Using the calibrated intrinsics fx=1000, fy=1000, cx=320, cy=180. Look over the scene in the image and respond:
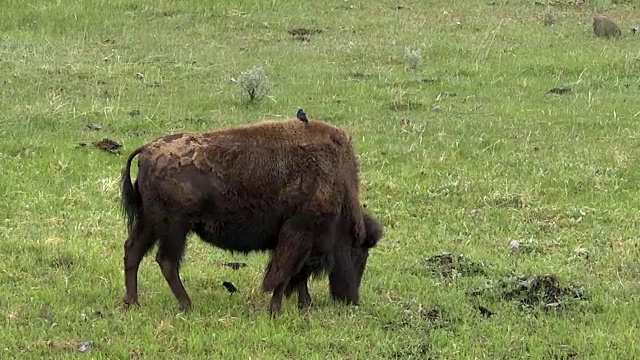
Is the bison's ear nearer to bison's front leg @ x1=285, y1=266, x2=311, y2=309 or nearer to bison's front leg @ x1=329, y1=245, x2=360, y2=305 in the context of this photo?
bison's front leg @ x1=329, y1=245, x2=360, y2=305

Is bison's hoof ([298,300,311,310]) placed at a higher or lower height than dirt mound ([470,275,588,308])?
lower

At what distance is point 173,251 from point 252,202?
0.63 meters

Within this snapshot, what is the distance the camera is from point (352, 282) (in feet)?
23.6

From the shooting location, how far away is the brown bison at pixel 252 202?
667 cm

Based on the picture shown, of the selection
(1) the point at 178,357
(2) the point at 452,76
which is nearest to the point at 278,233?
(1) the point at 178,357

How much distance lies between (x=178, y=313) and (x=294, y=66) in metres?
A: 10.6

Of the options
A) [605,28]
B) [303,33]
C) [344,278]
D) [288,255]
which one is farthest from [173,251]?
[605,28]

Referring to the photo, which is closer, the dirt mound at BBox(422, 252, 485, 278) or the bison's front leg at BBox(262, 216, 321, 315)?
the bison's front leg at BBox(262, 216, 321, 315)

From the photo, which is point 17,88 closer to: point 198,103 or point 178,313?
point 198,103

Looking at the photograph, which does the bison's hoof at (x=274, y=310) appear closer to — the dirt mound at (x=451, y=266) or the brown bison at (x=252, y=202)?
the brown bison at (x=252, y=202)

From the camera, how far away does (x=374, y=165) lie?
1149 cm

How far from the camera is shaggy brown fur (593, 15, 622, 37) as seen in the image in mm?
19062

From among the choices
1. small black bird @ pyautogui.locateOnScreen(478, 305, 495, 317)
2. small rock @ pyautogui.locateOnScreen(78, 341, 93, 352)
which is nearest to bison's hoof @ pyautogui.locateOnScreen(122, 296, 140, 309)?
small rock @ pyautogui.locateOnScreen(78, 341, 93, 352)

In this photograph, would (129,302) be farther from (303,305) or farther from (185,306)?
(303,305)
